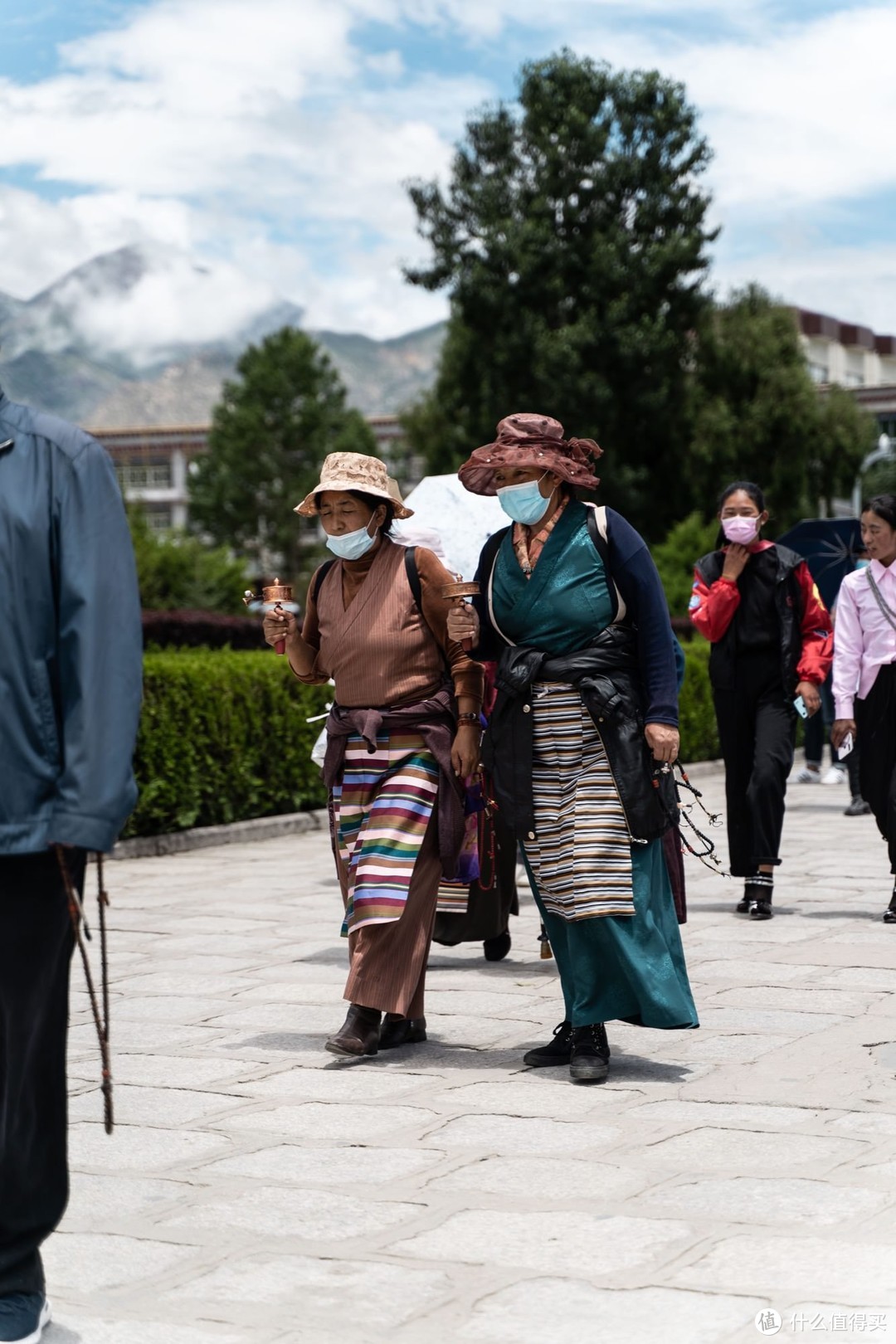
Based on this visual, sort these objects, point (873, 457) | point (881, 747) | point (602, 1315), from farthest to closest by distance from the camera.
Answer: point (873, 457), point (881, 747), point (602, 1315)

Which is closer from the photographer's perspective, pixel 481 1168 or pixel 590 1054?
pixel 481 1168

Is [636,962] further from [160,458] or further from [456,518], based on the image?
[160,458]

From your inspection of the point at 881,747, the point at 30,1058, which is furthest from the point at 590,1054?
the point at 881,747

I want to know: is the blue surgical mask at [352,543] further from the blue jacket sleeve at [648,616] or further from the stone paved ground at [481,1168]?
the stone paved ground at [481,1168]

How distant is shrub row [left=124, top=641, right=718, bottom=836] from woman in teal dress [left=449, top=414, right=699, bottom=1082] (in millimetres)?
6399

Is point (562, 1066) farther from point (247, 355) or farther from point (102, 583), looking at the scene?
point (247, 355)

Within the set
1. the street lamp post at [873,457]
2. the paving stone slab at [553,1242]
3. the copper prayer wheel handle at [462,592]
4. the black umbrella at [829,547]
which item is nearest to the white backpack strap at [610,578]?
the copper prayer wheel handle at [462,592]

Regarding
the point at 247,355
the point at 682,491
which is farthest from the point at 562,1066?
the point at 247,355

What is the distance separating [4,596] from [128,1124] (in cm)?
219

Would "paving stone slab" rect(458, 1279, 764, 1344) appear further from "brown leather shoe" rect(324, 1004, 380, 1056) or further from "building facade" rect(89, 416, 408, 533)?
"building facade" rect(89, 416, 408, 533)

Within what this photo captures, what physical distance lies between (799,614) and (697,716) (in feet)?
35.9

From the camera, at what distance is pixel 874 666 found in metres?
8.55

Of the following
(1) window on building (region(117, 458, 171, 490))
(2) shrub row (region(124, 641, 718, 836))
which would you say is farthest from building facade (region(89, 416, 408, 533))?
(2) shrub row (region(124, 641, 718, 836))

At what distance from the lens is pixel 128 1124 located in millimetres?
4992
